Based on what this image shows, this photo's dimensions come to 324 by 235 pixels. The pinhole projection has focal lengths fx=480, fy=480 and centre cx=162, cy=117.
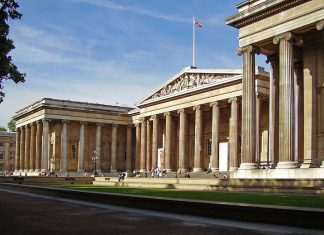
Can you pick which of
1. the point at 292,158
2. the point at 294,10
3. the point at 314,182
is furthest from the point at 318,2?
the point at 314,182

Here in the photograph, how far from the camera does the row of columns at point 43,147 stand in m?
82.2

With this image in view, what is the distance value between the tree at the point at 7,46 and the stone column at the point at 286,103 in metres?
20.4

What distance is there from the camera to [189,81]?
67.1 m

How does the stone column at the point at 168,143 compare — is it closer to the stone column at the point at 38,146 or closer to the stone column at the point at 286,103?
the stone column at the point at 38,146

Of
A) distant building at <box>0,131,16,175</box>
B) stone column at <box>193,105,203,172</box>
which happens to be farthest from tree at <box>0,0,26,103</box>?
distant building at <box>0,131,16,175</box>

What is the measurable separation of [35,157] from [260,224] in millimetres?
79022

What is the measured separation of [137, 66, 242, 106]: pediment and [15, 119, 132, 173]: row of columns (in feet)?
43.9

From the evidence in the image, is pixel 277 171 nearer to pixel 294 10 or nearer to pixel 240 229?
pixel 294 10

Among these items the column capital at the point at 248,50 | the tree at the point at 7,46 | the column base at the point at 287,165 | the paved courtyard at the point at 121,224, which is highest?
the column capital at the point at 248,50

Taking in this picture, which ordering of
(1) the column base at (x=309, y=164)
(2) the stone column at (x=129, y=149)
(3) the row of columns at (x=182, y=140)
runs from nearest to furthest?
(1) the column base at (x=309, y=164), (3) the row of columns at (x=182, y=140), (2) the stone column at (x=129, y=149)

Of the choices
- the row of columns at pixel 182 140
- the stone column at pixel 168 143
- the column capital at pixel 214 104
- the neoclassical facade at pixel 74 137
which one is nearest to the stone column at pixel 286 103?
the row of columns at pixel 182 140

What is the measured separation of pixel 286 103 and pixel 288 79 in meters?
1.71

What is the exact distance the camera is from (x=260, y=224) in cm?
1401

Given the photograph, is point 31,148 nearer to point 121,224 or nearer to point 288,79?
point 288,79
